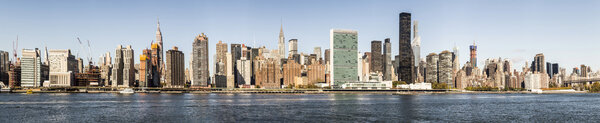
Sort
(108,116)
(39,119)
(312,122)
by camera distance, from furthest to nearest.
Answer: (108,116), (39,119), (312,122)

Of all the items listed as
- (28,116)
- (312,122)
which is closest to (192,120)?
(312,122)

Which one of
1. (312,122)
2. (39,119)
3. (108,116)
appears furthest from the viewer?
(108,116)

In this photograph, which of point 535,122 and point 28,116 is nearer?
point 535,122

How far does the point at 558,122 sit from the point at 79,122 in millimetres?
87527

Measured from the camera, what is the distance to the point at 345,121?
89.3m

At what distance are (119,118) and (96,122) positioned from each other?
7.74 m

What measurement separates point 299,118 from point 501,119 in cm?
3978

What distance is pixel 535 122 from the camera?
9069 centimetres

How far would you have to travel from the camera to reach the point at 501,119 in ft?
318

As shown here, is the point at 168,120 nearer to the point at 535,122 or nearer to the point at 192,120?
the point at 192,120

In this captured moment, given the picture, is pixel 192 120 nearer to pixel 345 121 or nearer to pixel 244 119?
pixel 244 119

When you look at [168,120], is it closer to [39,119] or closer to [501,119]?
[39,119]

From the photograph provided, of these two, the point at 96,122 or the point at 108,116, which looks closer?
the point at 96,122

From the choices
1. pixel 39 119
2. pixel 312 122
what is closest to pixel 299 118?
pixel 312 122
